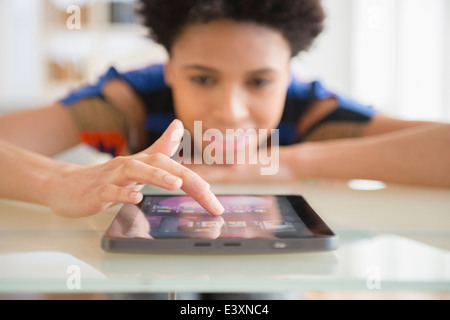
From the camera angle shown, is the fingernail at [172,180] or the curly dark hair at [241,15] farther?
the curly dark hair at [241,15]

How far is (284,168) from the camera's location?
2.27 feet

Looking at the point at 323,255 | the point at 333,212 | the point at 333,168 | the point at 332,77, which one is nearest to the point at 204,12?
the point at 333,168

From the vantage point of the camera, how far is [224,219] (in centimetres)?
35

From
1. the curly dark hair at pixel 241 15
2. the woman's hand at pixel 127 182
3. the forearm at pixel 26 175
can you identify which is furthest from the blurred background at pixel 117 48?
the woman's hand at pixel 127 182

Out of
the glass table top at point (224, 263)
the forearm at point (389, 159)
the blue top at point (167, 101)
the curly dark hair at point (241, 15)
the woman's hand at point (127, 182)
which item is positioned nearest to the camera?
the glass table top at point (224, 263)

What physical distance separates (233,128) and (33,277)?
59 cm

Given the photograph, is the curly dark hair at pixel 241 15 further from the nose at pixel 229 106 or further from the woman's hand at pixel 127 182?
the woman's hand at pixel 127 182

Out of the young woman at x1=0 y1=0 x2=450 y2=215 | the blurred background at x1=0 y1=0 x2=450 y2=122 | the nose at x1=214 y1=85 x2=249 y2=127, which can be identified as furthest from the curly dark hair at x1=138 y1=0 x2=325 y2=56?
the blurred background at x1=0 y1=0 x2=450 y2=122

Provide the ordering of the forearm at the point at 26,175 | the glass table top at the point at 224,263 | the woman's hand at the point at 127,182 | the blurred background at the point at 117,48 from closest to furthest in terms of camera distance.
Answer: the glass table top at the point at 224,263, the woman's hand at the point at 127,182, the forearm at the point at 26,175, the blurred background at the point at 117,48

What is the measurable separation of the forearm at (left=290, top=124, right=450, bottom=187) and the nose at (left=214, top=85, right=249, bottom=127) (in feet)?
0.49

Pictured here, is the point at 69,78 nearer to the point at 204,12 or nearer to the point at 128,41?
the point at 128,41

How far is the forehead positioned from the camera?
78 centimetres

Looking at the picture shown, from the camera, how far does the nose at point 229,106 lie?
814 mm

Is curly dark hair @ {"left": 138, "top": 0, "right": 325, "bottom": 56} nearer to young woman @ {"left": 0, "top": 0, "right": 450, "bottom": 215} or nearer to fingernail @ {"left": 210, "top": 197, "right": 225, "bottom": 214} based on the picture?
young woman @ {"left": 0, "top": 0, "right": 450, "bottom": 215}
